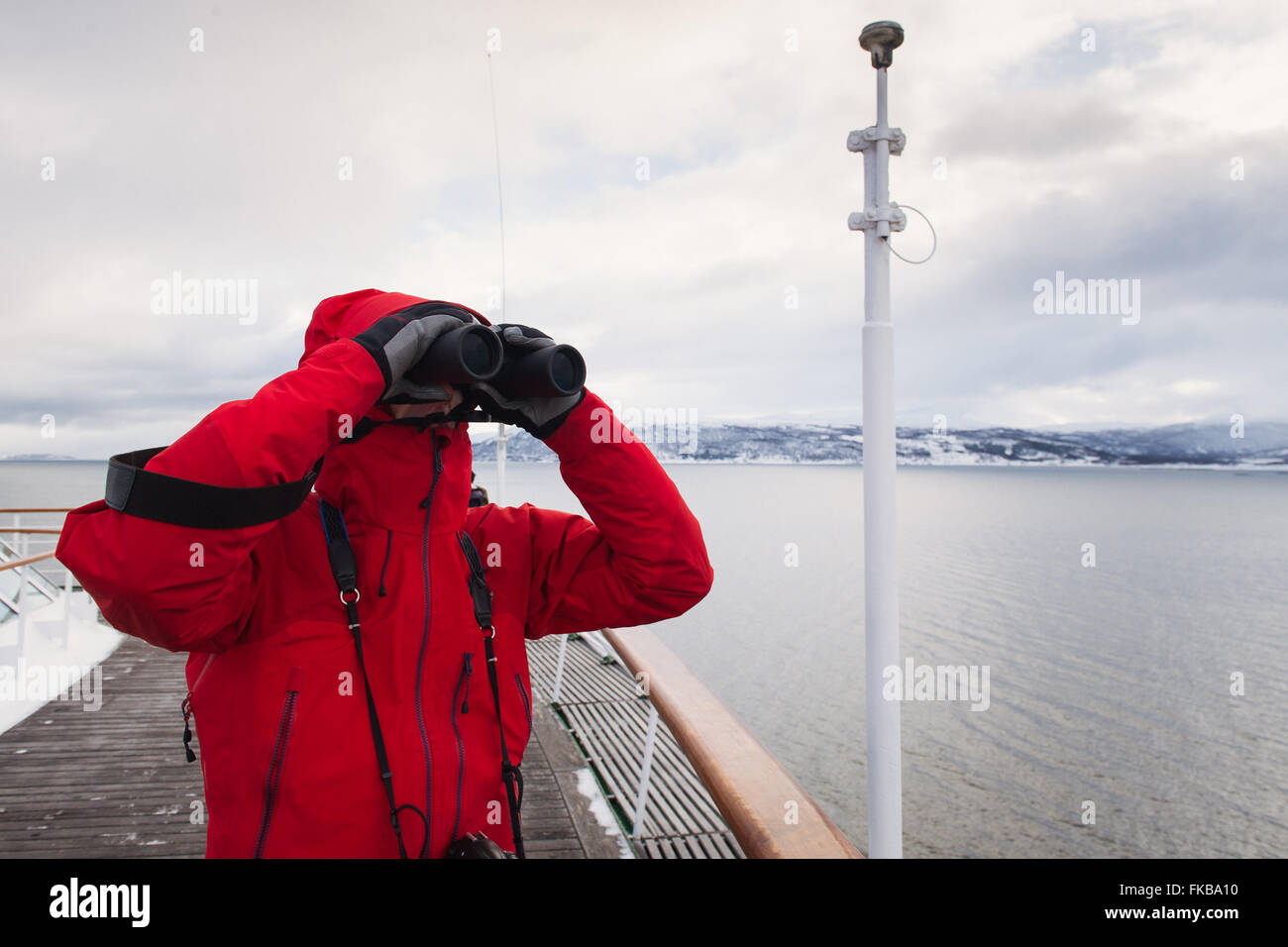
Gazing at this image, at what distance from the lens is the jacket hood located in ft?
4.04

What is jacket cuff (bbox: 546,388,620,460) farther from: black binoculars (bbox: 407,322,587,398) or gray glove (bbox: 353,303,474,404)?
gray glove (bbox: 353,303,474,404)

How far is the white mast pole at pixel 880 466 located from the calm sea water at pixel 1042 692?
24.6 feet

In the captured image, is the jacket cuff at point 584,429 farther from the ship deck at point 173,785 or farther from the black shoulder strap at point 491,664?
the ship deck at point 173,785

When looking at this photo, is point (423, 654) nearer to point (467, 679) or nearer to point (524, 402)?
point (467, 679)

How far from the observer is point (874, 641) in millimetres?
2131

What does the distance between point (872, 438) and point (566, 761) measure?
219cm

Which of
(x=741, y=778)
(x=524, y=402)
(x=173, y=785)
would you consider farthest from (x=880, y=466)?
(x=173, y=785)

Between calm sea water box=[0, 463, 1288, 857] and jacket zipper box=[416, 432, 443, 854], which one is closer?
jacket zipper box=[416, 432, 443, 854]

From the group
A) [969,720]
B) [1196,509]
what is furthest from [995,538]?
[1196,509]

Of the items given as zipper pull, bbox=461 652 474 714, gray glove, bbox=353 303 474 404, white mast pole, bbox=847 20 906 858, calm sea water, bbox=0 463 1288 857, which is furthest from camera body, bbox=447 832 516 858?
calm sea water, bbox=0 463 1288 857

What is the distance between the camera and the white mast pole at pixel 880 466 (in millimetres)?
2100

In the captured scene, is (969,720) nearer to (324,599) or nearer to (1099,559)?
(324,599)

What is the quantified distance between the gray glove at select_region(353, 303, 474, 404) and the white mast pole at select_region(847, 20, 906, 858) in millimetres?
1260
